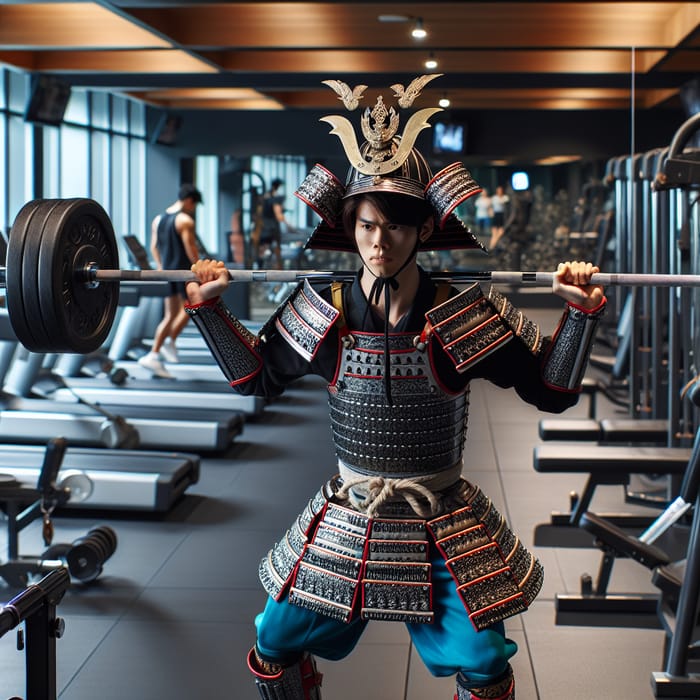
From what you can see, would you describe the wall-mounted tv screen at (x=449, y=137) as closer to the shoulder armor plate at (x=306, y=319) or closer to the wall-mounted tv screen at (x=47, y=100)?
the wall-mounted tv screen at (x=47, y=100)

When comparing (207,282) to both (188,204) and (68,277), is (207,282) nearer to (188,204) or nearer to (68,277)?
(68,277)

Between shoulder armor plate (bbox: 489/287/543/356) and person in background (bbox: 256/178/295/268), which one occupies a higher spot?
person in background (bbox: 256/178/295/268)

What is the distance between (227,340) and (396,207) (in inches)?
21.1

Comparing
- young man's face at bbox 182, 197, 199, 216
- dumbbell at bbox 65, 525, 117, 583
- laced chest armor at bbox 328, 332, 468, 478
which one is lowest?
dumbbell at bbox 65, 525, 117, 583

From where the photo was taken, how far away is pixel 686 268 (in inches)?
172

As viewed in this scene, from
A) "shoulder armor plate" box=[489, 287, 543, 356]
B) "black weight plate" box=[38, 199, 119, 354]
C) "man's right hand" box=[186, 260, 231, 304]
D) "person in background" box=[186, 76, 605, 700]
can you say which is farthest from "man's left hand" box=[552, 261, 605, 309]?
"black weight plate" box=[38, 199, 119, 354]

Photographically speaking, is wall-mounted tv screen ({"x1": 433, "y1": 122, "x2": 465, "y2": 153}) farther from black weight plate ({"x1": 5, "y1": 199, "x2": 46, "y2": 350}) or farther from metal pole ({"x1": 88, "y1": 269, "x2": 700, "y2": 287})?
black weight plate ({"x1": 5, "y1": 199, "x2": 46, "y2": 350})

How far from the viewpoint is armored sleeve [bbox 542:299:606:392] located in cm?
228

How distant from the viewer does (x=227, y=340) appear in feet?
8.07

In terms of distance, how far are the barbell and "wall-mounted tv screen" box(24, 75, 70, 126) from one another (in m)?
7.39

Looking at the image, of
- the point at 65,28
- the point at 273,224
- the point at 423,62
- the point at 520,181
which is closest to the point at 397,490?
the point at 65,28

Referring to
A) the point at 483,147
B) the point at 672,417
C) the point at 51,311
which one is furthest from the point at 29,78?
the point at 51,311

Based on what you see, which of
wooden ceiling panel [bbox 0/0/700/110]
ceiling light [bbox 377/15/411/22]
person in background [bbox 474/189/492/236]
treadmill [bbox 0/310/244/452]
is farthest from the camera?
person in background [bbox 474/189/492/236]

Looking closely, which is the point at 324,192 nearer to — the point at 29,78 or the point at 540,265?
the point at 29,78
